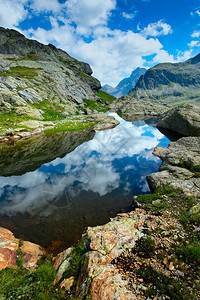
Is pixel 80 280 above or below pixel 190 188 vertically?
below

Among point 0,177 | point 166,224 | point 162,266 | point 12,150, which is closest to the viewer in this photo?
point 162,266

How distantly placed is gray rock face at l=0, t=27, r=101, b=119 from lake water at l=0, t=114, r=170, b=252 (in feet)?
125

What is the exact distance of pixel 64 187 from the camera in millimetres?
16969

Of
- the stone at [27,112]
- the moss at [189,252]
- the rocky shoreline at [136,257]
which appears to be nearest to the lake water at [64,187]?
the rocky shoreline at [136,257]

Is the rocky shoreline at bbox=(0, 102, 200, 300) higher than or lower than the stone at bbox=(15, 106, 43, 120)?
lower

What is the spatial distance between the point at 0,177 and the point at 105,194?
52.0 feet

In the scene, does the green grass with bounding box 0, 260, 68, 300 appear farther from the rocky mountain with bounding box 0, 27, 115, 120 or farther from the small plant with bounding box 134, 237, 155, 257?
the rocky mountain with bounding box 0, 27, 115, 120

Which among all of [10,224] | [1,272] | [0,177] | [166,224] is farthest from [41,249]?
[0,177]

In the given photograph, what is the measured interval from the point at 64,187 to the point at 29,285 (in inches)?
440

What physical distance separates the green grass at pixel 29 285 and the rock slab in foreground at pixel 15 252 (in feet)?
2.73

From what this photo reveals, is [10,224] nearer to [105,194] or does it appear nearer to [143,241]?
[105,194]

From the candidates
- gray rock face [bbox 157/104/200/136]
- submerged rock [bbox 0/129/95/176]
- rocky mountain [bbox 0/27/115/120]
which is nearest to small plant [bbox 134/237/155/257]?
submerged rock [bbox 0/129/95/176]

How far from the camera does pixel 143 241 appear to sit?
733cm

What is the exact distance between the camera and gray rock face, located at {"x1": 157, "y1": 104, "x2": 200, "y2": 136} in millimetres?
37384
